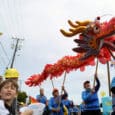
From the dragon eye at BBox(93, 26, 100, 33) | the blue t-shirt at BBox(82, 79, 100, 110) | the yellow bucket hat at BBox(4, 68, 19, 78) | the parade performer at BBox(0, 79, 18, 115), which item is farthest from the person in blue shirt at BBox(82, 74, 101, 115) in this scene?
the parade performer at BBox(0, 79, 18, 115)

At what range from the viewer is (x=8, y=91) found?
385cm

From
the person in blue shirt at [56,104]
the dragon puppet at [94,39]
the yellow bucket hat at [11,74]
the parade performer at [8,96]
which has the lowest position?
the person in blue shirt at [56,104]

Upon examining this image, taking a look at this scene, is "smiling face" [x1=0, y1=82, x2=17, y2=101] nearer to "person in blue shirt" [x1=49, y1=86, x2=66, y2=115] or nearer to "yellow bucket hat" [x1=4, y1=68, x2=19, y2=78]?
"yellow bucket hat" [x1=4, y1=68, x2=19, y2=78]

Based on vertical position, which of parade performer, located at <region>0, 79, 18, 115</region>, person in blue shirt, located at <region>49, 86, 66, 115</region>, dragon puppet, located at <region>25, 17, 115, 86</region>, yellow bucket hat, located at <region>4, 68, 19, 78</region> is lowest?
person in blue shirt, located at <region>49, 86, 66, 115</region>

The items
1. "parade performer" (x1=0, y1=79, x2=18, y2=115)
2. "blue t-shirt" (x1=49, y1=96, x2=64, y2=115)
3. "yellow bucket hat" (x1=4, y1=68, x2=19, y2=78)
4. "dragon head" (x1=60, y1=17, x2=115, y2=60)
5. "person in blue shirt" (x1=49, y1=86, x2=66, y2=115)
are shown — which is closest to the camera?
"parade performer" (x1=0, y1=79, x2=18, y2=115)

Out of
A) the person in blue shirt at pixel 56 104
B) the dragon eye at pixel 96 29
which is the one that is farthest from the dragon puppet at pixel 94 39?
the person in blue shirt at pixel 56 104

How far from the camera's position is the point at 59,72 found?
660 inches

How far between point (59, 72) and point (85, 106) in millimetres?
5117

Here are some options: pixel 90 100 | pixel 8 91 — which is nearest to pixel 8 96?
pixel 8 91

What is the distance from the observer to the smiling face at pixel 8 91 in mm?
3842

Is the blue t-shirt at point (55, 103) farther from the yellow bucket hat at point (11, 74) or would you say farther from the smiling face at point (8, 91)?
the smiling face at point (8, 91)

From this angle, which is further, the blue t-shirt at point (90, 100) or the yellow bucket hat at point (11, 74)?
the blue t-shirt at point (90, 100)

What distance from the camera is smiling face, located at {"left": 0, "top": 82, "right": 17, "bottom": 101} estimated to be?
3842mm

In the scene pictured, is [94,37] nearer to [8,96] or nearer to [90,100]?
[90,100]
